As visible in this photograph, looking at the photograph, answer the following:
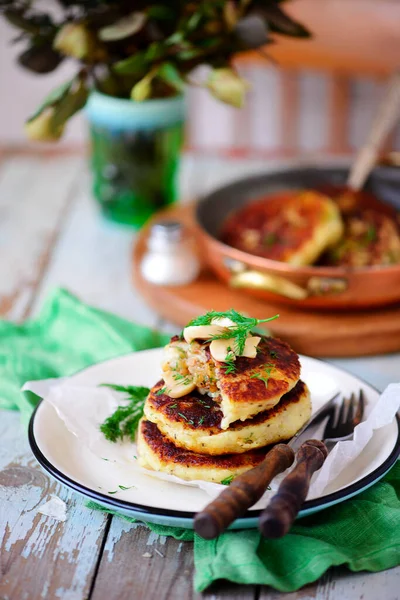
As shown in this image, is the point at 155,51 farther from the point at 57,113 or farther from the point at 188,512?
the point at 188,512

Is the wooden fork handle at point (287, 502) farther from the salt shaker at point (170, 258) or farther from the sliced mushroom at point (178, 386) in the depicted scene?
the salt shaker at point (170, 258)

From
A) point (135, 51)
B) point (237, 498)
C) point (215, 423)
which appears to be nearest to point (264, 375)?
point (215, 423)

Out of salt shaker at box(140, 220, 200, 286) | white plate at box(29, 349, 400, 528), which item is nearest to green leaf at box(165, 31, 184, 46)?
salt shaker at box(140, 220, 200, 286)

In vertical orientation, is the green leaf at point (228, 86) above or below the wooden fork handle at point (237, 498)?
above

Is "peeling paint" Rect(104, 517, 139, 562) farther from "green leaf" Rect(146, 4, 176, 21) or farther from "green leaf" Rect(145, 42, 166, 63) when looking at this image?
"green leaf" Rect(146, 4, 176, 21)

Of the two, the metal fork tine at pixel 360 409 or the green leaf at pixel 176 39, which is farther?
the green leaf at pixel 176 39

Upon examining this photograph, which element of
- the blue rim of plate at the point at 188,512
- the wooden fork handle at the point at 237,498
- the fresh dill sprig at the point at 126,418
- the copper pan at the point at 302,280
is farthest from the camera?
the copper pan at the point at 302,280

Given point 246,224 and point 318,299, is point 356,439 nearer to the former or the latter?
point 318,299

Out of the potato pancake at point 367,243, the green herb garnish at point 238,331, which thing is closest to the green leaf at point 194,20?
the potato pancake at point 367,243
